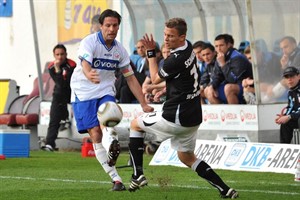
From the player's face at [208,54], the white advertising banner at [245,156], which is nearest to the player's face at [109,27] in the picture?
the white advertising banner at [245,156]

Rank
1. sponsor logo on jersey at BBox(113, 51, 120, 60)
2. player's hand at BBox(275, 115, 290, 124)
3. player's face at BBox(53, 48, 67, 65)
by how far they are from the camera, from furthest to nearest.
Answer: player's face at BBox(53, 48, 67, 65) → player's hand at BBox(275, 115, 290, 124) → sponsor logo on jersey at BBox(113, 51, 120, 60)

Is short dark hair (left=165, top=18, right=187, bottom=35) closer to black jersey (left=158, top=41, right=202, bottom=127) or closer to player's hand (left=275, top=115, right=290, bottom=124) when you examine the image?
black jersey (left=158, top=41, right=202, bottom=127)

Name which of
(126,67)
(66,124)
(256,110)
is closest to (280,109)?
(256,110)

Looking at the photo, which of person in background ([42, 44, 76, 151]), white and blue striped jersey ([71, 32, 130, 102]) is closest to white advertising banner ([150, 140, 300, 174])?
white and blue striped jersey ([71, 32, 130, 102])

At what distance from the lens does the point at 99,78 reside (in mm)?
13469

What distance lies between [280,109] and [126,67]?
6.40 metres

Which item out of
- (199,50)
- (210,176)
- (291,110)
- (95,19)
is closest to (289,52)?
(199,50)

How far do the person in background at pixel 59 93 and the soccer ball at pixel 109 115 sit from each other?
9277 mm

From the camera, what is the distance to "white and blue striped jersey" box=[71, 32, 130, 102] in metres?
13.6

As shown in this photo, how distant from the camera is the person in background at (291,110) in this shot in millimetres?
18047

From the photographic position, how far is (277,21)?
20.1m

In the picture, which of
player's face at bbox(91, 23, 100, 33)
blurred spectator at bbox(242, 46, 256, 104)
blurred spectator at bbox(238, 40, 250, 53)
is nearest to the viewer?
blurred spectator at bbox(242, 46, 256, 104)

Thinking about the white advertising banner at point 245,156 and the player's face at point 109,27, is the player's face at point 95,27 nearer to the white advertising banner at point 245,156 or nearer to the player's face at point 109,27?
the white advertising banner at point 245,156

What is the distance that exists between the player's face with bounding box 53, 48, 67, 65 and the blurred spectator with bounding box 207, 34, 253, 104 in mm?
3598
